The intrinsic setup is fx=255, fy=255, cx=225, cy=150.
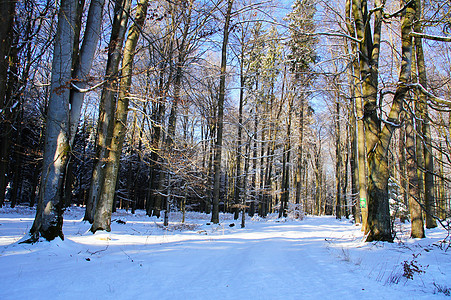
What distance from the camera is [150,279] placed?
316cm

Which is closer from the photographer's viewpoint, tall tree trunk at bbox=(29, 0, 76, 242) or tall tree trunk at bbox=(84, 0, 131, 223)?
tall tree trunk at bbox=(29, 0, 76, 242)

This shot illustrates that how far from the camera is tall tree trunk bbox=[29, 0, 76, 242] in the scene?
15.7 ft

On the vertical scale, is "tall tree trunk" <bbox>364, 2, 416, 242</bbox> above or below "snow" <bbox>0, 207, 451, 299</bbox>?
above

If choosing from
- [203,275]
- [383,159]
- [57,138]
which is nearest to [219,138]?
[383,159]

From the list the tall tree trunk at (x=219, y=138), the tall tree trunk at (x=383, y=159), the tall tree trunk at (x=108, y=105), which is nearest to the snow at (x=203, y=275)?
the tall tree trunk at (x=383, y=159)

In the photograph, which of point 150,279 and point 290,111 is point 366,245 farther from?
point 290,111

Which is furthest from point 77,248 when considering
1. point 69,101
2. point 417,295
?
point 417,295

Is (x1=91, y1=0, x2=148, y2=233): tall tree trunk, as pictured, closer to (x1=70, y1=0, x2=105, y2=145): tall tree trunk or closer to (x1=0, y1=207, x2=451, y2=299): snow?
(x1=70, y1=0, x2=105, y2=145): tall tree trunk

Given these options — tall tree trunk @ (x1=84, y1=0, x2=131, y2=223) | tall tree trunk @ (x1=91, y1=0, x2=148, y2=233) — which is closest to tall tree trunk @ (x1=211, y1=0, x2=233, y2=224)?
tall tree trunk @ (x1=84, y1=0, x2=131, y2=223)

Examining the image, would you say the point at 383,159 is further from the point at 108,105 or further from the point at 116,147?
the point at 108,105

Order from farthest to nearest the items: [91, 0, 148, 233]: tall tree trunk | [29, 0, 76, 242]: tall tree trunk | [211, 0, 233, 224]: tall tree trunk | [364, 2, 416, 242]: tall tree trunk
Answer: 1. [211, 0, 233, 224]: tall tree trunk
2. [91, 0, 148, 233]: tall tree trunk
3. [364, 2, 416, 242]: tall tree trunk
4. [29, 0, 76, 242]: tall tree trunk

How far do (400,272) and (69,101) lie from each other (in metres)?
6.58

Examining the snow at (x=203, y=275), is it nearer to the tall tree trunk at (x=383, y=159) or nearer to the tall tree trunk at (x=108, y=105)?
the tall tree trunk at (x=383, y=159)

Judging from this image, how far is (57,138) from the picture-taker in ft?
16.3
